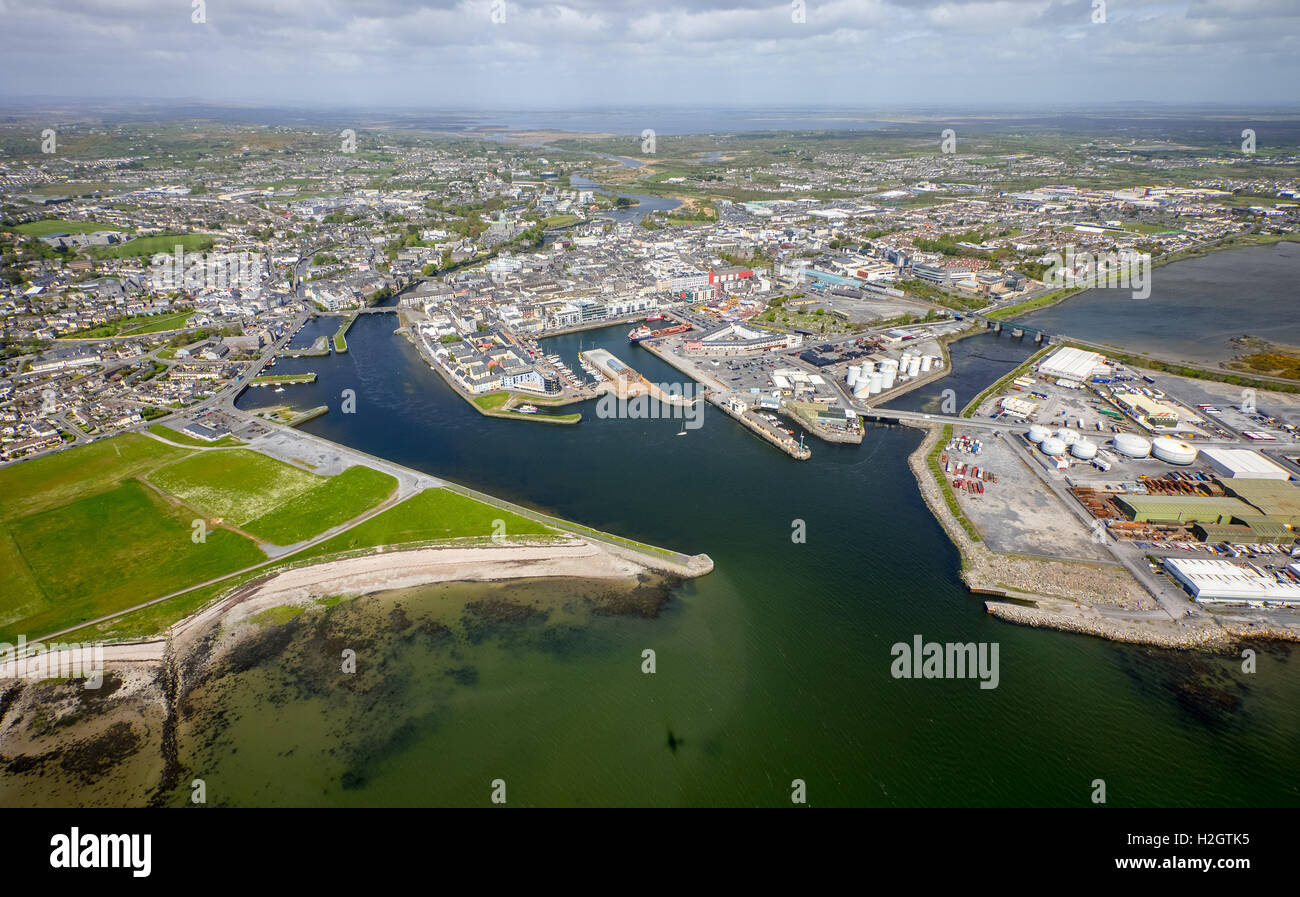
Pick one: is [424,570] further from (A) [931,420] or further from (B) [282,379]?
(A) [931,420]

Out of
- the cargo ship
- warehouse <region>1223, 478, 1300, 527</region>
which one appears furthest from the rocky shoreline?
the cargo ship

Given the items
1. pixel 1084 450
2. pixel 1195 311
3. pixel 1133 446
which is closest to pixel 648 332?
pixel 1084 450

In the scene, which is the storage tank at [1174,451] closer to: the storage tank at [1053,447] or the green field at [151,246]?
the storage tank at [1053,447]

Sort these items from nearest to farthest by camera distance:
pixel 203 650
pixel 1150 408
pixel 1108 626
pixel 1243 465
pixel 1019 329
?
pixel 203 650 → pixel 1108 626 → pixel 1243 465 → pixel 1150 408 → pixel 1019 329

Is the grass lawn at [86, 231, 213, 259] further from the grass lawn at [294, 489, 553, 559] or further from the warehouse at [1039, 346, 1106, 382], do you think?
the warehouse at [1039, 346, 1106, 382]
